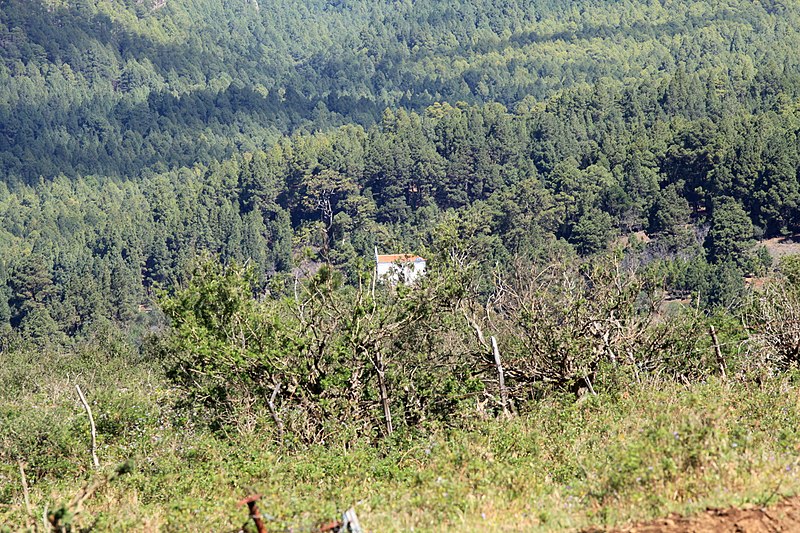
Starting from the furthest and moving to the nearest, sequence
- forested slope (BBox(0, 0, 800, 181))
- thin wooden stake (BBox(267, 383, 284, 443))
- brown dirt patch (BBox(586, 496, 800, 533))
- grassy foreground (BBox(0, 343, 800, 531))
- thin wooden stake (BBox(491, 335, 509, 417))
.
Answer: forested slope (BBox(0, 0, 800, 181)) < thin wooden stake (BBox(491, 335, 509, 417)) < thin wooden stake (BBox(267, 383, 284, 443)) < grassy foreground (BBox(0, 343, 800, 531)) < brown dirt patch (BBox(586, 496, 800, 533))

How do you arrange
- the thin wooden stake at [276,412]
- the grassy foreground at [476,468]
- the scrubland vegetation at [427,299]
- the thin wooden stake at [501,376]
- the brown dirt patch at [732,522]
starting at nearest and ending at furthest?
the brown dirt patch at [732,522]
the grassy foreground at [476,468]
the scrubland vegetation at [427,299]
the thin wooden stake at [276,412]
the thin wooden stake at [501,376]

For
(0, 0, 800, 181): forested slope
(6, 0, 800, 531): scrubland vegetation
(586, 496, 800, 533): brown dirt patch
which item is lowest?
(0, 0, 800, 181): forested slope

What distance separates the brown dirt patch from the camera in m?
6.63

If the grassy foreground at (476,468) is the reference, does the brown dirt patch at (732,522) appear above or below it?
above

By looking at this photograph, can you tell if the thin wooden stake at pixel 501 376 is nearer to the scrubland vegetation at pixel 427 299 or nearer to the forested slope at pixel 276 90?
the scrubland vegetation at pixel 427 299

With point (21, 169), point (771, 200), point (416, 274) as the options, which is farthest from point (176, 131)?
point (416, 274)

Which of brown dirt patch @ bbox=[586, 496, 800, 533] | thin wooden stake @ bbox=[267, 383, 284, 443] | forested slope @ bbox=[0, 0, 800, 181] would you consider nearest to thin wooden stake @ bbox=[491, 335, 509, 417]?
thin wooden stake @ bbox=[267, 383, 284, 443]

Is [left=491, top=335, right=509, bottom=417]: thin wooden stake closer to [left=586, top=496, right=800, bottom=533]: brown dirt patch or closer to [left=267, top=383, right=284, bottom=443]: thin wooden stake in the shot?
[left=267, top=383, right=284, bottom=443]: thin wooden stake

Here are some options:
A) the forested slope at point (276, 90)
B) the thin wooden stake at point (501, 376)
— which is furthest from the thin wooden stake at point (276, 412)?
the forested slope at point (276, 90)

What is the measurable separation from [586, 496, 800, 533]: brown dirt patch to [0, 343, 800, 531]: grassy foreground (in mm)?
130

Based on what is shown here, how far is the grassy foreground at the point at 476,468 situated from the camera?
24.1ft

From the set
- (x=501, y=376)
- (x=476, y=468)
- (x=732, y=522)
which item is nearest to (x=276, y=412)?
(x=501, y=376)

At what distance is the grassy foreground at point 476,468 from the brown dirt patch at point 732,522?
0.13m

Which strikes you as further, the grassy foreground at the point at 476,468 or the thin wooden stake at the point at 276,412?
the thin wooden stake at the point at 276,412
